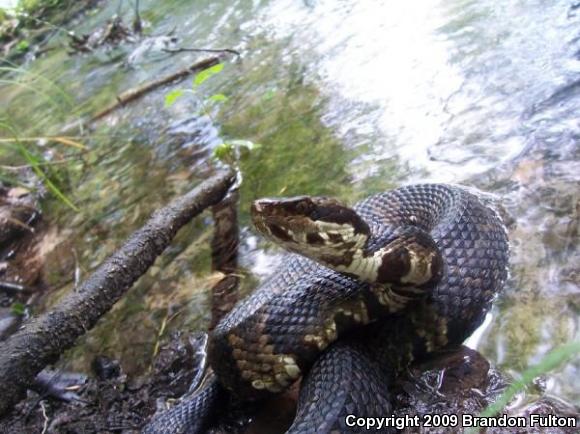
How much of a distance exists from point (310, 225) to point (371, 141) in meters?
2.39

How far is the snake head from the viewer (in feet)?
7.45

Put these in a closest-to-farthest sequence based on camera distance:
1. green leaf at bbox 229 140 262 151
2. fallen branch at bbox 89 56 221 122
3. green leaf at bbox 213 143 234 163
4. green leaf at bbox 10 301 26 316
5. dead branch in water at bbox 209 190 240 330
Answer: dead branch in water at bbox 209 190 240 330
green leaf at bbox 10 301 26 316
green leaf at bbox 229 140 262 151
green leaf at bbox 213 143 234 163
fallen branch at bbox 89 56 221 122

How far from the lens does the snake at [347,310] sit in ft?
7.56

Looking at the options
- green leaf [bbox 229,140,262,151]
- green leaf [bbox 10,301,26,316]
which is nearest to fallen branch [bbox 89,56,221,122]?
green leaf [bbox 229,140,262,151]

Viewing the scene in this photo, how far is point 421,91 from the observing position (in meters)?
4.98

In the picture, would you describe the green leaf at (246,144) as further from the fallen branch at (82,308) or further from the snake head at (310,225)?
the snake head at (310,225)

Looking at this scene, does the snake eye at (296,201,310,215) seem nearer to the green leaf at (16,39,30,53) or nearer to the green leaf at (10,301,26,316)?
the green leaf at (10,301,26,316)

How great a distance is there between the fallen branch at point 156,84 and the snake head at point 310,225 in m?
5.86

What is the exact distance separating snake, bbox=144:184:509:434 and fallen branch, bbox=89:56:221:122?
5334 mm

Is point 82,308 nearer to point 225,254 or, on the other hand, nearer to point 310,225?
point 225,254

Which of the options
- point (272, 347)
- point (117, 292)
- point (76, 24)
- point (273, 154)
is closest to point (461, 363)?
point (272, 347)

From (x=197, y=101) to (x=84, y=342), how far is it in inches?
149

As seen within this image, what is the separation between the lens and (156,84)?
7.87 m

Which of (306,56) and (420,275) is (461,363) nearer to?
(420,275)
